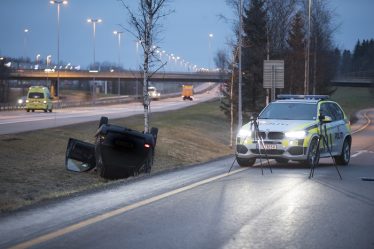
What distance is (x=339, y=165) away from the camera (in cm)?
1727

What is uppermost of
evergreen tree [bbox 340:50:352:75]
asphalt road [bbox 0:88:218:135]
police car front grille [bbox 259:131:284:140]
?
evergreen tree [bbox 340:50:352:75]

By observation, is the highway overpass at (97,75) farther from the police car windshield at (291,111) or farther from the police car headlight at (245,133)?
the police car headlight at (245,133)

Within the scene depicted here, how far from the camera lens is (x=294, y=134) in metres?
15.7

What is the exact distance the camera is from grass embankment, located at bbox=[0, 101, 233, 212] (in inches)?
501

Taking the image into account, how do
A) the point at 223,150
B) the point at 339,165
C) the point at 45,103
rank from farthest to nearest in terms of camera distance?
the point at 45,103, the point at 223,150, the point at 339,165

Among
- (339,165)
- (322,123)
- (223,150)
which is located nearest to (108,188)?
(322,123)

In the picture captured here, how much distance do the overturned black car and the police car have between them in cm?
241

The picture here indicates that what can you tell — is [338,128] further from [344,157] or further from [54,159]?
[54,159]

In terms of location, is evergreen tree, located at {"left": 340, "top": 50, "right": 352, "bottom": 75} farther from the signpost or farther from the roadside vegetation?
the roadside vegetation

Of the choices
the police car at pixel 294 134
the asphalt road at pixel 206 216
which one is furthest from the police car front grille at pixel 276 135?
the asphalt road at pixel 206 216

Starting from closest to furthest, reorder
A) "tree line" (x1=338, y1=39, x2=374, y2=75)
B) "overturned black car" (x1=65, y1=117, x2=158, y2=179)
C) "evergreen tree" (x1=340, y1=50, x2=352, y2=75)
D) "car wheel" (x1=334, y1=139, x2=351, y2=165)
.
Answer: "overturned black car" (x1=65, y1=117, x2=158, y2=179) → "car wheel" (x1=334, y1=139, x2=351, y2=165) → "tree line" (x1=338, y1=39, x2=374, y2=75) → "evergreen tree" (x1=340, y1=50, x2=352, y2=75)

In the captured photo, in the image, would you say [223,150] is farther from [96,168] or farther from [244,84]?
[244,84]

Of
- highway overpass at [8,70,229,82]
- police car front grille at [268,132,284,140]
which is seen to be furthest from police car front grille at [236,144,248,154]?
highway overpass at [8,70,229,82]

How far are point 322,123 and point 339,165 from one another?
7.11 ft
